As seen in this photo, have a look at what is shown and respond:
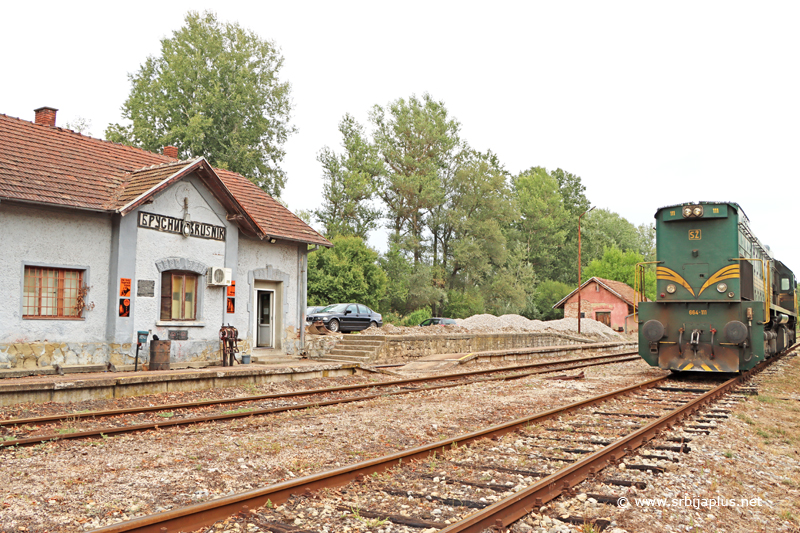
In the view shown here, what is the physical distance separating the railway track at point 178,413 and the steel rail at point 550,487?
5786mm

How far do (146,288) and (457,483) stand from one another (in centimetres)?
1203

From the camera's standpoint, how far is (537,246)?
67125 mm

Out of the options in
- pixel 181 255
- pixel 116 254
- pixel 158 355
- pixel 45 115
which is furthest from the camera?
pixel 45 115

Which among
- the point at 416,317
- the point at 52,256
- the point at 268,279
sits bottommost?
the point at 416,317

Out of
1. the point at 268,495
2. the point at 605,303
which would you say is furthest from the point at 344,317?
the point at 605,303

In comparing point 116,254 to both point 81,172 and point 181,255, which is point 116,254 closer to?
point 181,255

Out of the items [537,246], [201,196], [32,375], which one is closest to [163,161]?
[201,196]

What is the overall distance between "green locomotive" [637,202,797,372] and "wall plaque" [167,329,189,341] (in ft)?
38.8

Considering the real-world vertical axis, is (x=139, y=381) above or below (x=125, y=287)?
below

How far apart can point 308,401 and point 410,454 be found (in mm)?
5517

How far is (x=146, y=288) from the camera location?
50.4 ft

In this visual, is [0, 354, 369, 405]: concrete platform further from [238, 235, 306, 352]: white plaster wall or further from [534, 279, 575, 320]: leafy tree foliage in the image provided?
[534, 279, 575, 320]: leafy tree foliage

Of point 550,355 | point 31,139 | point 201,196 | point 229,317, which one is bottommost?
point 550,355

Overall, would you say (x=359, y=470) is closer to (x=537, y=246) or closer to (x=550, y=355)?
(x=550, y=355)
